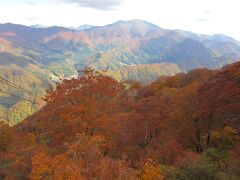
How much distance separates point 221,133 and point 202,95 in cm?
667

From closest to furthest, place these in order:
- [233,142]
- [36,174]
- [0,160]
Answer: [36,174] → [233,142] → [0,160]

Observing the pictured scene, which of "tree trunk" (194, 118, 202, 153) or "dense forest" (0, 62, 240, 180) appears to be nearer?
"dense forest" (0, 62, 240, 180)

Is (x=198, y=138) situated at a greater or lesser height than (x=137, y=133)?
greater

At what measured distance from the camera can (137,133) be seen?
156 feet

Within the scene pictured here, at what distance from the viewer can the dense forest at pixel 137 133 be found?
27234 mm

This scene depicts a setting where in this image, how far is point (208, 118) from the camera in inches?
1629

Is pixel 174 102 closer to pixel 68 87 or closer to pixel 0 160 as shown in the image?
pixel 68 87

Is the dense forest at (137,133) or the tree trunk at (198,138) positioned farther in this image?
the tree trunk at (198,138)

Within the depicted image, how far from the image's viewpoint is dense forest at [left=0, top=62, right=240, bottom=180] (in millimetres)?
27234

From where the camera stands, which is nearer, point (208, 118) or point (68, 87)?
point (68, 87)

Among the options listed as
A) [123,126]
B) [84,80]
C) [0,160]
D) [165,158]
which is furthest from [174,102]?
[0,160]

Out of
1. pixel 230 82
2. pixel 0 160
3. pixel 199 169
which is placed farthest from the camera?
pixel 0 160

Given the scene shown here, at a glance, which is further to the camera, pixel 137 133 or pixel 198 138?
pixel 137 133

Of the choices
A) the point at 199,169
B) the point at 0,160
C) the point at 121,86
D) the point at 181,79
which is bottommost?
the point at 0,160
